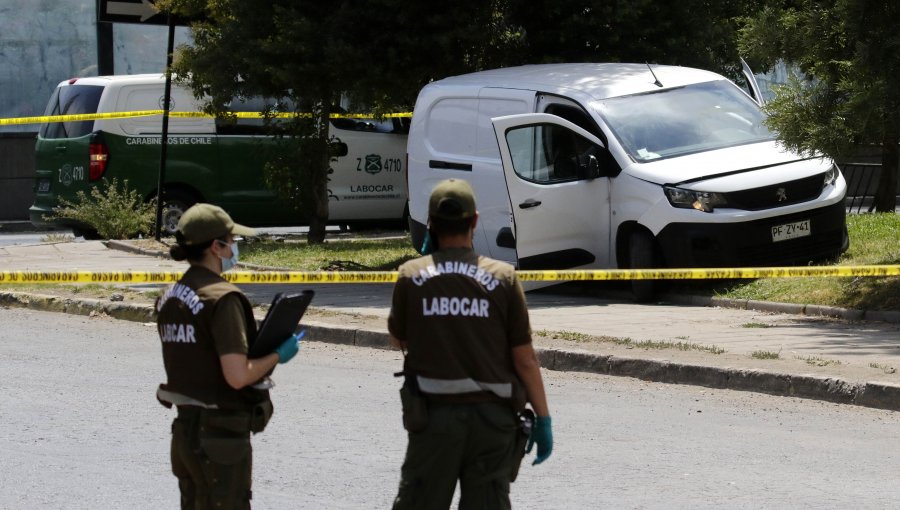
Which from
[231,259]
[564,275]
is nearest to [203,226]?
[231,259]

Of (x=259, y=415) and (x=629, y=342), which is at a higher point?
(x=259, y=415)

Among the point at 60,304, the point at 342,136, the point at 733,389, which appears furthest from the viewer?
the point at 342,136

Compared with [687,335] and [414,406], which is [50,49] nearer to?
[687,335]

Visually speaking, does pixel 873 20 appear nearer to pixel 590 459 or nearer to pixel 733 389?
pixel 733 389

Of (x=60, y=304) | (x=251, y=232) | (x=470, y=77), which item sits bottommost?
(x=60, y=304)

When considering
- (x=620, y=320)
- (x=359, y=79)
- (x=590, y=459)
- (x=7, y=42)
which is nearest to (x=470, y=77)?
(x=359, y=79)

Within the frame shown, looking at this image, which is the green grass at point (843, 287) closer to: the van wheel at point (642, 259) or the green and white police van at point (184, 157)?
the van wheel at point (642, 259)

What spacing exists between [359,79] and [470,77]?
6.91ft

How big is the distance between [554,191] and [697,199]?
126 cm

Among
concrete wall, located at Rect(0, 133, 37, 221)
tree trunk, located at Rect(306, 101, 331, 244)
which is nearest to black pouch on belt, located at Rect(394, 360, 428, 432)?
tree trunk, located at Rect(306, 101, 331, 244)

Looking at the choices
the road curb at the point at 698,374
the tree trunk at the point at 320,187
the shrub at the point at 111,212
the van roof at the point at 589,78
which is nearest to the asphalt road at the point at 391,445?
the road curb at the point at 698,374

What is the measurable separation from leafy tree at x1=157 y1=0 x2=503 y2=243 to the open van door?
3117 mm

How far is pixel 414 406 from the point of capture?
4.56 meters

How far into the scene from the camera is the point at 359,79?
16328 mm
